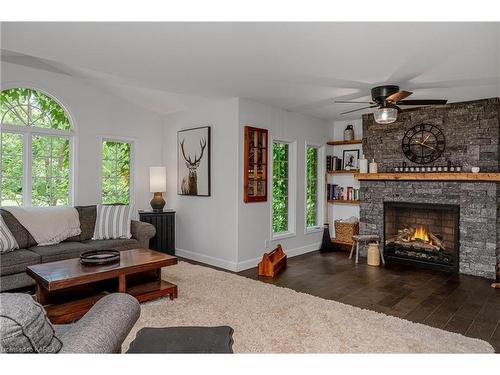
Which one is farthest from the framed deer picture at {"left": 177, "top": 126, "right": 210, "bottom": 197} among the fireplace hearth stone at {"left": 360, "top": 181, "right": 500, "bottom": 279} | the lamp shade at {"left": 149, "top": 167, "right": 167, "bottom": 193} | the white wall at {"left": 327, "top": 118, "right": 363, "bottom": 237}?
the fireplace hearth stone at {"left": 360, "top": 181, "right": 500, "bottom": 279}

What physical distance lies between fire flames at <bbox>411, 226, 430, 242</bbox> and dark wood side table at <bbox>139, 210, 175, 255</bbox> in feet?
12.6

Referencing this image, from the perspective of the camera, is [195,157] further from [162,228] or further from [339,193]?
[339,193]

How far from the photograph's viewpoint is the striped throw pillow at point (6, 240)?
3.58 m

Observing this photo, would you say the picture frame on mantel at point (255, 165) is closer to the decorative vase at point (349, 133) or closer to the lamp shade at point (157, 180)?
the lamp shade at point (157, 180)

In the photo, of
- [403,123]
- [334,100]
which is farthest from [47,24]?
[403,123]

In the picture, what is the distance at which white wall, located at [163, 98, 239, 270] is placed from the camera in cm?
476

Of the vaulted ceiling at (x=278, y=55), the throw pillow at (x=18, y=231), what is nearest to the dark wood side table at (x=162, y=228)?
the throw pillow at (x=18, y=231)

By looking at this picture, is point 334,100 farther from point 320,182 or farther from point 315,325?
point 315,325

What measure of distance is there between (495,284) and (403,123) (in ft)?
8.56

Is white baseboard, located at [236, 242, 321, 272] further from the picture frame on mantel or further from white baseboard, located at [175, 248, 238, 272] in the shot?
the picture frame on mantel

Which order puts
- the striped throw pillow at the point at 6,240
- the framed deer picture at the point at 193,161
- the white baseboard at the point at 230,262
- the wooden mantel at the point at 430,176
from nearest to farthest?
the striped throw pillow at the point at 6,240, the wooden mantel at the point at 430,176, the white baseboard at the point at 230,262, the framed deer picture at the point at 193,161

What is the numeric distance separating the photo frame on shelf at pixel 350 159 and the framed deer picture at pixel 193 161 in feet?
9.11

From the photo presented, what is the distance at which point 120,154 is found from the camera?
18.0ft

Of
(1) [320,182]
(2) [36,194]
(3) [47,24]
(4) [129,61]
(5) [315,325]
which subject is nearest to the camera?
(3) [47,24]
